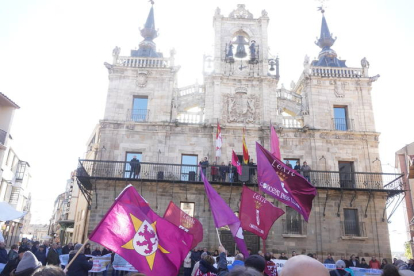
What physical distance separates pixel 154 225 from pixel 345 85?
882 inches

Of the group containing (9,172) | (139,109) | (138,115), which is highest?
(139,109)

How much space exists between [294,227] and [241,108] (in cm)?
907

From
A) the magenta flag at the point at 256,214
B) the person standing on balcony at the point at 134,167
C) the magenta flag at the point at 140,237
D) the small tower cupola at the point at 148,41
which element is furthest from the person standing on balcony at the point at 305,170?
the magenta flag at the point at 140,237

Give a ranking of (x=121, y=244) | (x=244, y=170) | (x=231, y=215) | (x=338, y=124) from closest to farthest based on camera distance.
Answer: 1. (x=121, y=244)
2. (x=231, y=215)
3. (x=244, y=170)
4. (x=338, y=124)

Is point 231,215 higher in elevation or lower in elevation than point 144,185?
lower

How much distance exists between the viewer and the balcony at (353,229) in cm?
2189

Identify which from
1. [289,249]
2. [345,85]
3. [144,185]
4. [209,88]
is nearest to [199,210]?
[144,185]

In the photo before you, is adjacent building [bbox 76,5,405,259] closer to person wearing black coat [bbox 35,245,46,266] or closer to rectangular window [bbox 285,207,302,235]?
rectangular window [bbox 285,207,302,235]

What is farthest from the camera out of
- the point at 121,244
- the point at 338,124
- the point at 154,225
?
the point at 338,124

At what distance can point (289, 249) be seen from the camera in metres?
21.4

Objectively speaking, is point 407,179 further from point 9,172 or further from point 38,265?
point 9,172

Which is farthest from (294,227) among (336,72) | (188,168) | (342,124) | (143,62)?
(143,62)

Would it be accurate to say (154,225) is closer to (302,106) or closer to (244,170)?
(244,170)

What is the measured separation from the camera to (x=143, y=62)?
25781 millimetres
